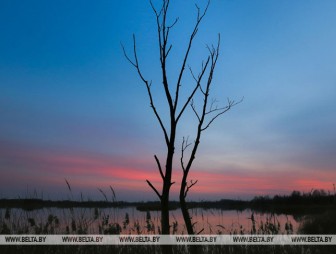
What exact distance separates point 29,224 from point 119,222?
6.98 feet

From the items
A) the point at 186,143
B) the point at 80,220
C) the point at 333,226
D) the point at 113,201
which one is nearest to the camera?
the point at 186,143

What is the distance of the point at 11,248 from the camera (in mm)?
7250

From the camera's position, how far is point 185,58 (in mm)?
3846

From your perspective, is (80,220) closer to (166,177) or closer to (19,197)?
(19,197)

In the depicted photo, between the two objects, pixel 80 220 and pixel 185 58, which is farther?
pixel 80 220

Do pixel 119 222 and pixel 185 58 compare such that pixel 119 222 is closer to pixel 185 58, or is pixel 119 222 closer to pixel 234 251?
pixel 234 251

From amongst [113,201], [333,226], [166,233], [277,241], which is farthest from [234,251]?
[333,226]

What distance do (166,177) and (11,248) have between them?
5.22 metres

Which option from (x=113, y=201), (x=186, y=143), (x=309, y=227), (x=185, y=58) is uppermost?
(x=185, y=58)

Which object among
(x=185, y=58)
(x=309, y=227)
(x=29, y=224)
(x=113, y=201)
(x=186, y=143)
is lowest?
(x=309, y=227)

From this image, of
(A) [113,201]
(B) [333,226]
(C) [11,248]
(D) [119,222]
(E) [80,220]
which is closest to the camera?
(A) [113,201]

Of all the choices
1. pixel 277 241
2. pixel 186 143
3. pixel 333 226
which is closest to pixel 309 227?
pixel 333 226

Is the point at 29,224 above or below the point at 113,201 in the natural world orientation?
below

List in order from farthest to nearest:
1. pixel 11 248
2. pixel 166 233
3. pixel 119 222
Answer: pixel 119 222 → pixel 11 248 → pixel 166 233
